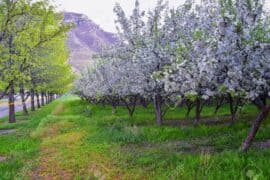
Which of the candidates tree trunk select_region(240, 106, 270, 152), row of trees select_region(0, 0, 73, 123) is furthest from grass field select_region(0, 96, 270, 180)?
row of trees select_region(0, 0, 73, 123)

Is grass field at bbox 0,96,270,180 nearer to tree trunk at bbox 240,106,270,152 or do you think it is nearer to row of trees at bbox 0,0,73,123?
tree trunk at bbox 240,106,270,152

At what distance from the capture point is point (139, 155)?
517 inches

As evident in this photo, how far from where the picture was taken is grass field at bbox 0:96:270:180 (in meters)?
9.67

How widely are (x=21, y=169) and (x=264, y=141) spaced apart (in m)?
8.91

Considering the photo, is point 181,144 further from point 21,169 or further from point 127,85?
point 127,85

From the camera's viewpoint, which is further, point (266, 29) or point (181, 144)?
point (181, 144)

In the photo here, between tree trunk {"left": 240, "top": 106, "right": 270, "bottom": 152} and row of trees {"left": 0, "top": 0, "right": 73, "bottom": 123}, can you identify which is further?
row of trees {"left": 0, "top": 0, "right": 73, "bottom": 123}

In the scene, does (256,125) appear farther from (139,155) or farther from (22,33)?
(22,33)

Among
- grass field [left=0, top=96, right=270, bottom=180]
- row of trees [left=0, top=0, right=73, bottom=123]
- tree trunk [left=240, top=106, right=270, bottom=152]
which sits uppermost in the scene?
row of trees [left=0, top=0, right=73, bottom=123]

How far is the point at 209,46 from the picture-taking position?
31.0ft

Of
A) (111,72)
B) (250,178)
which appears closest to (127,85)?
(111,72)

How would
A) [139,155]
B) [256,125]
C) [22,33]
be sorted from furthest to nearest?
[22,33] → [139,155] → [256,125]

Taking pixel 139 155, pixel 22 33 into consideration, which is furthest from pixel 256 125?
pixel 22 33

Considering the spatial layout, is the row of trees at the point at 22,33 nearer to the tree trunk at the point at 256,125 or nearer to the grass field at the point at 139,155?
the grass field at the point at 139,155
